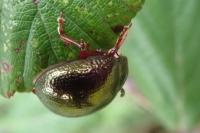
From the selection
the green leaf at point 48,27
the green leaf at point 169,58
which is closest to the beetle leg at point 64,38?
the green leaf at point 48,27

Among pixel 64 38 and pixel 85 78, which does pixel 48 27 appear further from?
pixel 85 78

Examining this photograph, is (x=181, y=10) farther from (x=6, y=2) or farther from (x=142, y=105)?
(x=6, y=2)

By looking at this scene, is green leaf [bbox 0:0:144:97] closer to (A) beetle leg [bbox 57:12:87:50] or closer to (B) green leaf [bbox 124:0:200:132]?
(A) beetle leg [bbox 57:12:87:50]

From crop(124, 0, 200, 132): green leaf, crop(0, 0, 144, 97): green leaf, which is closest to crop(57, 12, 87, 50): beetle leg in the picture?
crop(0, 0, 144, 97): green leaf

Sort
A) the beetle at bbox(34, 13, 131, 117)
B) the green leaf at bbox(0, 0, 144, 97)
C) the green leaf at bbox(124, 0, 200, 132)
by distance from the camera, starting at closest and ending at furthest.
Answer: the green leaf at bbox(0, 0, 144, 97) → the beetle at bbox(34, 13, 131, 117) → the green leaf at bbox(124, 0, 200, 132)

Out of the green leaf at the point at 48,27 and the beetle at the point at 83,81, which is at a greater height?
the green leaf at the point at 48,27

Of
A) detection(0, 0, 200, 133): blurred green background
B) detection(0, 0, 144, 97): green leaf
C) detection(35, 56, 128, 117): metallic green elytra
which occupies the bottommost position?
detection(0, 0, 200, 133): blurred green background

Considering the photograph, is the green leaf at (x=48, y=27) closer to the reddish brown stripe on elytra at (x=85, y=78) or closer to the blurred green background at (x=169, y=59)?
the reddish brown stripe on elytra at (x=85, y=78)
